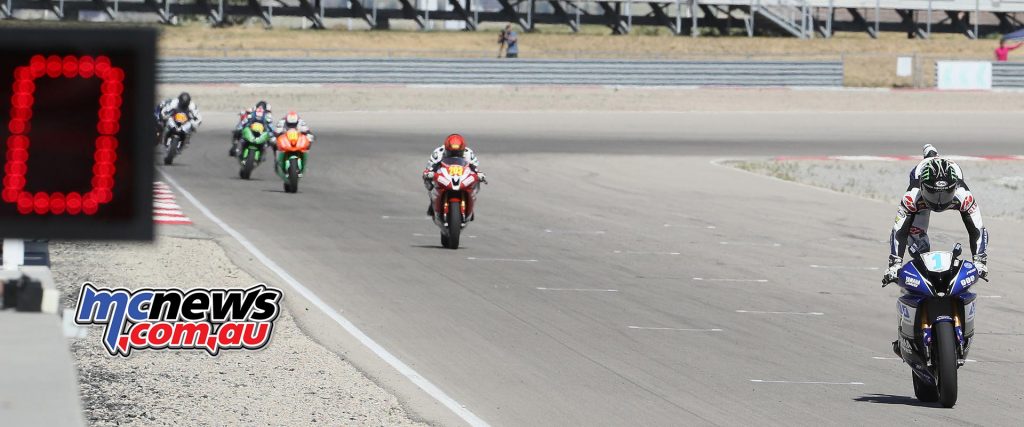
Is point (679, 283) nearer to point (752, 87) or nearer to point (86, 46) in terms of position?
point (86, 46)

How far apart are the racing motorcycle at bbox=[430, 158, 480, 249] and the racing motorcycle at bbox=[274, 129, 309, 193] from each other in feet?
22.8

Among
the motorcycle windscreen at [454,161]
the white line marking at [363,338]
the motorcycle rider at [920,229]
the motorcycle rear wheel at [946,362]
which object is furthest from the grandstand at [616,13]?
the motorcycle rear wheel at [946,362]

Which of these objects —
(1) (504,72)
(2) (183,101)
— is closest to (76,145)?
(2) (183,101)

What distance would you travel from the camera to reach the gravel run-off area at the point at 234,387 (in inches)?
367

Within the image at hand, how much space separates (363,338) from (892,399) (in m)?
4.02

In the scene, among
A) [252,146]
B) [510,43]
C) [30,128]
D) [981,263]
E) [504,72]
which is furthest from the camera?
[510,43]

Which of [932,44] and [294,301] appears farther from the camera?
[932,44]

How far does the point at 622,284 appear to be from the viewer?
16.4 metres

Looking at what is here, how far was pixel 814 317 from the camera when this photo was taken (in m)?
14.4

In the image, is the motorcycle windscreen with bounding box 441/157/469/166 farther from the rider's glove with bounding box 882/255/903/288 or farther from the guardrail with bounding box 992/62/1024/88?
the guardrail with bounding box 992/62/1024/88

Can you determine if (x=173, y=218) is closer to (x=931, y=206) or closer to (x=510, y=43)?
(x=931, y=206)

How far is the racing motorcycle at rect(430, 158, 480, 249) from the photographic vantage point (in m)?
18.9

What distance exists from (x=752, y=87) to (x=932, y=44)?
15.0 metres

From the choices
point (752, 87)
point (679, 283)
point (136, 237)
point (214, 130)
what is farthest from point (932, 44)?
point (136, 237)
